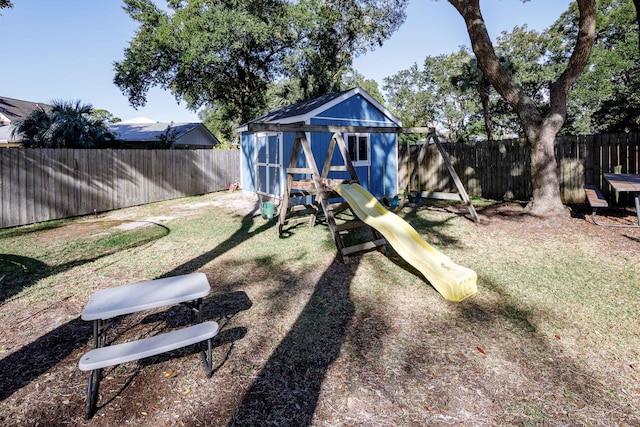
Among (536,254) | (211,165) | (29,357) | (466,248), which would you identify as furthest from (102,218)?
(536,254)

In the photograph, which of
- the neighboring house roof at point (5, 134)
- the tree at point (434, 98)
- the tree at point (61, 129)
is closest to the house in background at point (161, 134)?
the neighboring house roof at point (5, 134)

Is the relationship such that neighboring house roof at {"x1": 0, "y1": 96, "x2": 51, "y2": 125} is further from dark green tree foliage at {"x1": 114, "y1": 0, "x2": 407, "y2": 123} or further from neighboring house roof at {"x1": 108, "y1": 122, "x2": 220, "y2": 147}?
dark green tree foliage at {"x1": 114, "y1": 0, "x2": 407, "y2": 123}

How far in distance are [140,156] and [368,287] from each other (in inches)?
444

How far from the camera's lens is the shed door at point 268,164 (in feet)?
37.7

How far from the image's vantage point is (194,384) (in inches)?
105

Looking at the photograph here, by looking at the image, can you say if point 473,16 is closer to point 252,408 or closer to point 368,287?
point 368,287

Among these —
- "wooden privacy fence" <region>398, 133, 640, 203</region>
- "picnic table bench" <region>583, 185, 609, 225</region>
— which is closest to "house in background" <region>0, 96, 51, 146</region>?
"wooden privacy fence" <region>398, 133, 640, 203</region>

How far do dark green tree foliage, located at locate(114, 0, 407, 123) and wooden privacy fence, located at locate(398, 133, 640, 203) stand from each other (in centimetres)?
1050

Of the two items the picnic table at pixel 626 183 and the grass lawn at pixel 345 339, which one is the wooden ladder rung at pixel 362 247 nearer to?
the grass lawn at pixel 345 339

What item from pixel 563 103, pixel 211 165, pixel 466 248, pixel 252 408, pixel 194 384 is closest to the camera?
pixel 252 408

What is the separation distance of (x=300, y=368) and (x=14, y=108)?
127ft

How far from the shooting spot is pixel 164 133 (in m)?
25.2

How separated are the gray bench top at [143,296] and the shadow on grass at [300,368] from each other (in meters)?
0.85

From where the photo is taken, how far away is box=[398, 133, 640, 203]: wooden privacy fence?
9.27 meters
